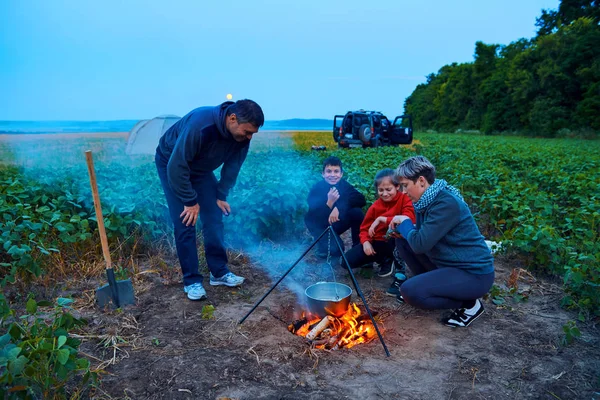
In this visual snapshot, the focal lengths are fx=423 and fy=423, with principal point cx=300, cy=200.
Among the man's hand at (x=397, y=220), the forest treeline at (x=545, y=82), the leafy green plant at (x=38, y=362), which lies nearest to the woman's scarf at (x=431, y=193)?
the man's hand at (x=397, y=220)

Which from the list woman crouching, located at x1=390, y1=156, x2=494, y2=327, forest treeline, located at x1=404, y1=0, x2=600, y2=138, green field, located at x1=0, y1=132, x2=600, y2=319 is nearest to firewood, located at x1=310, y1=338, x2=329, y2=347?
woman crouching, located at x1=390, y1=156, x2=494, y2=327

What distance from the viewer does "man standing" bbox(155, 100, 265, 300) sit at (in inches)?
121

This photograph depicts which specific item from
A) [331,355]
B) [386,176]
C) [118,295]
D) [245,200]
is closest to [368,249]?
[386,176]

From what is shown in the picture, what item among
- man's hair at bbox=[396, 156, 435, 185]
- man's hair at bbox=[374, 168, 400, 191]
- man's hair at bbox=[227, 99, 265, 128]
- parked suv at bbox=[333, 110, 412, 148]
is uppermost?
man's hair at bbox=[227, 99, 265, 128]

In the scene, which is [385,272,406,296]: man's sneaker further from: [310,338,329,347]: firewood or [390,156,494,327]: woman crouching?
[310,338,329,347]: firewood

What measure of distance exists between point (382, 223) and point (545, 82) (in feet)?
109

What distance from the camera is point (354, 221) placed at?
4.30m

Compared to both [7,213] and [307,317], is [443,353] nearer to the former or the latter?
[307,317]

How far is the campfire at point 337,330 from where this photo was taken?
2885 mm

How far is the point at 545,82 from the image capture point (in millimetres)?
30719

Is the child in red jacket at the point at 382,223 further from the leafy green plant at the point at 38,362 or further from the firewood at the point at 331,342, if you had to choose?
the leafy green plant at the point at 38,362

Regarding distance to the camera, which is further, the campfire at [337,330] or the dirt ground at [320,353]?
the campfire at [337,330]

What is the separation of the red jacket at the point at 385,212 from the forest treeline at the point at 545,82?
27218 millimetres

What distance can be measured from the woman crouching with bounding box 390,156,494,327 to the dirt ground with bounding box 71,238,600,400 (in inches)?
9.1
